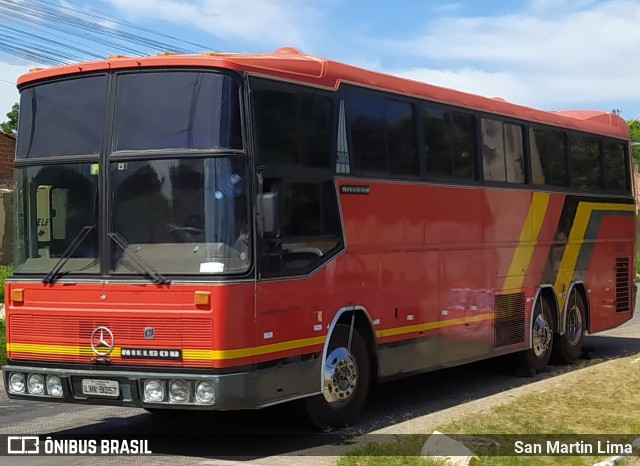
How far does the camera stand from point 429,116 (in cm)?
1175

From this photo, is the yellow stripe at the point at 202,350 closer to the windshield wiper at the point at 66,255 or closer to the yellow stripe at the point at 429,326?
the windshield wiper at the point at 66,255

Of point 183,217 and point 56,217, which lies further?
point 56,217

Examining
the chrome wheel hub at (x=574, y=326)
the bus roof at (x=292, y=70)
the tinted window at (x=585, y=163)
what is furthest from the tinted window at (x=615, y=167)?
the bus roof at (x=292, y=70)

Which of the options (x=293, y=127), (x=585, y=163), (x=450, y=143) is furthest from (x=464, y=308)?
(x=585, y=163)

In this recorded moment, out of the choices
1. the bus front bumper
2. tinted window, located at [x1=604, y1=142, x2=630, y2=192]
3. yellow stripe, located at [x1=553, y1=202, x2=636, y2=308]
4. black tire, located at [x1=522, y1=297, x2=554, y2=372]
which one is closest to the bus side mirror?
the bus front bumper

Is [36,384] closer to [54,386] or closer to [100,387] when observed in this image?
[54,386]

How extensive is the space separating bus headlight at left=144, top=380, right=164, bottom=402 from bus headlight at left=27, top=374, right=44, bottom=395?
1.11m

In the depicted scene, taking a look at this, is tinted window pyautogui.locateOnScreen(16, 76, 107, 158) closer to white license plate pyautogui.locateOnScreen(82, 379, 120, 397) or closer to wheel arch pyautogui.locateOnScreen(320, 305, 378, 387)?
white license plate pyautogui.locateOnScreen(82, 379, 120, 397)

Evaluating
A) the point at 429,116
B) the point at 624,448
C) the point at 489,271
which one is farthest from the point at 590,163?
the point at 624,448

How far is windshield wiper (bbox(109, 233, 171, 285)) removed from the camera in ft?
27.9

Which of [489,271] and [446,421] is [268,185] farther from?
[489,271]

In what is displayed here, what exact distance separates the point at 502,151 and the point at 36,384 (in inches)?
275

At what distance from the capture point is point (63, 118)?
9188mm

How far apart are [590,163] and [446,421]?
7.02 m
